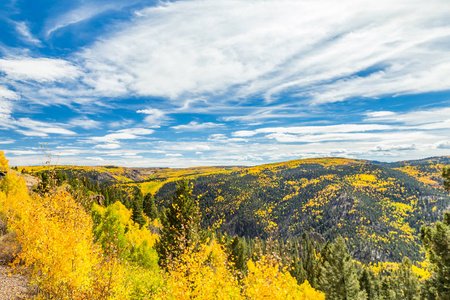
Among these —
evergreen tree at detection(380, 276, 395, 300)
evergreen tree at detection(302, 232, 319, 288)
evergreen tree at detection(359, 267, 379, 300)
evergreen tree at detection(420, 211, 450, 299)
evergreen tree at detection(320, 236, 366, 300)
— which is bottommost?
evergreen tree at detection(302, 232, 319, 288)

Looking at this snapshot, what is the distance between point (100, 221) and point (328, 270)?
127 ft

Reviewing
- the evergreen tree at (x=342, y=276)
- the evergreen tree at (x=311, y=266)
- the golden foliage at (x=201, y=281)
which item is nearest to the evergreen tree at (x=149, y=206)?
the evergreen tree at (x=311, y=266)

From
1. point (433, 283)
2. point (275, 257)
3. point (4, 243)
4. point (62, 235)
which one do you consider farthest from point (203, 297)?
point (4, 243)

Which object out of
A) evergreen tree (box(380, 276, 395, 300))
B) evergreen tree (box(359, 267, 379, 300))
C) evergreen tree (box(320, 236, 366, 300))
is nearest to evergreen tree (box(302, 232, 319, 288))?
evergreen tree (box(359, 267, 379, 300))

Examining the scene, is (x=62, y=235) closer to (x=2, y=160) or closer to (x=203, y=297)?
(x=203, y=297)

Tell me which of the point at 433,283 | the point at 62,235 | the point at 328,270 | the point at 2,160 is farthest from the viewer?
the point at 2,160

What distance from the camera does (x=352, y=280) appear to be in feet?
118

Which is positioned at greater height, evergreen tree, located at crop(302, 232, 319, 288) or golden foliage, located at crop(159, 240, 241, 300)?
golden foliage, located at crop(159, 240, 241, 300)

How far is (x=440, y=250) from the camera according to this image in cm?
1741

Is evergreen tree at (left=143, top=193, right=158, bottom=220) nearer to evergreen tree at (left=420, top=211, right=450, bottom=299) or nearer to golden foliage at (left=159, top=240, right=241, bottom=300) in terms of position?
golden foliage at (left=159, top=240, right=241, bottom=300)

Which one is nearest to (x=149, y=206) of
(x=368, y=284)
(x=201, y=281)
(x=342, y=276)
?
(x=368, y=284)

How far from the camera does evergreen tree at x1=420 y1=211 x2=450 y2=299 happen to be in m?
17.0

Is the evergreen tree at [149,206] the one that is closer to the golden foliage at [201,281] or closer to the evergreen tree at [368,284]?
the evergreen tree at [368,284]

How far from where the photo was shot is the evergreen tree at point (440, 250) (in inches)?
669
